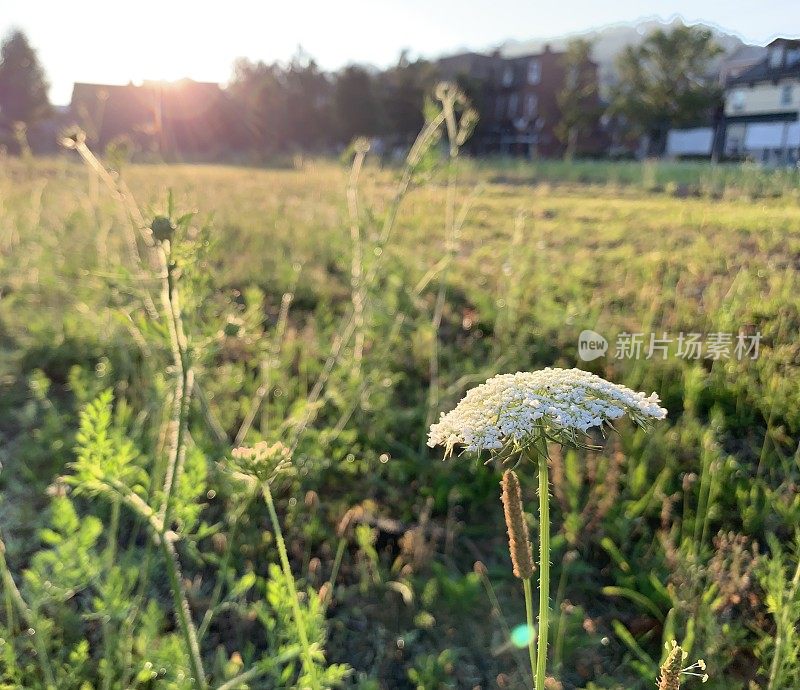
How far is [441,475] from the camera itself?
8.18 ft

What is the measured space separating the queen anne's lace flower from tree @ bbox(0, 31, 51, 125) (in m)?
9.20

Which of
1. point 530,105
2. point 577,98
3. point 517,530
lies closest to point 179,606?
point 517,530

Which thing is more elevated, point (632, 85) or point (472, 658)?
point (632, 85)

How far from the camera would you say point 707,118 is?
7.60 ft

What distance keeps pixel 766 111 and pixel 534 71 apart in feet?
19.1

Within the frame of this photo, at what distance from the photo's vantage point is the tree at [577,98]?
15.0 feet

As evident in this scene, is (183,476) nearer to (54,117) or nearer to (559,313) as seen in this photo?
(559,313)

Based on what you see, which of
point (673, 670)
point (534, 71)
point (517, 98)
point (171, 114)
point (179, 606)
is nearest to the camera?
point (673, 670)

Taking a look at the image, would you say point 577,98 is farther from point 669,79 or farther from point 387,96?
point 387,96

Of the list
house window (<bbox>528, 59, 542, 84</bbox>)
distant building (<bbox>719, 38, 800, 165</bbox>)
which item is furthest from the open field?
house window (<bbox>528, 59, 542, 84</bbox>)

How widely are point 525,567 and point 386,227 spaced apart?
5.30 ft

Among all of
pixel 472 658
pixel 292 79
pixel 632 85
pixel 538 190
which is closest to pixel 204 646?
pixel 472 658

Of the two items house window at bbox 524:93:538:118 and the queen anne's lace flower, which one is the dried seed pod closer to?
the queen anne's lace flower

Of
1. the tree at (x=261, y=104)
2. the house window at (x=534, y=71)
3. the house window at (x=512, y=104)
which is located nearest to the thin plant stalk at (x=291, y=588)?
the house window at (x=534, y=71)
